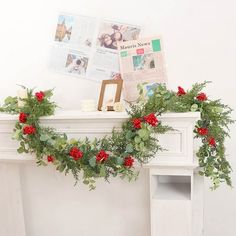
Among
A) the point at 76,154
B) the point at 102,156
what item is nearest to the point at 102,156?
the point at 102,156

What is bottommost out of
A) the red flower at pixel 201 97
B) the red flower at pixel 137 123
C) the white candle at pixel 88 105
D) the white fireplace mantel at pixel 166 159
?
the white fireplace mantel at pixel 166 159

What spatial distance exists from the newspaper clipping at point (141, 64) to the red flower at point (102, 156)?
1.41ft

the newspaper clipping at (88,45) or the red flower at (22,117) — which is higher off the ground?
the newspaper clipping at (88,45)

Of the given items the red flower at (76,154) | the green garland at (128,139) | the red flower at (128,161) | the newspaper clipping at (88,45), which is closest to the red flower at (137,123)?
the green garland at (128,139)

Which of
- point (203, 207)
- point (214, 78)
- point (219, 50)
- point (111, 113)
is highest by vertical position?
point (219, 50)

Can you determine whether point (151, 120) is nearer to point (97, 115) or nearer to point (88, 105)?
point (97, 115)

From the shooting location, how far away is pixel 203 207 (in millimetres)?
1835

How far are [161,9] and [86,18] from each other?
1.30 ft

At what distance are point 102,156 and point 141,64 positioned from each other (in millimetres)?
576

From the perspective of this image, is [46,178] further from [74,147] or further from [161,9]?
[161,9]

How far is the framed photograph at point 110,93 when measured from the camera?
5.38 feet

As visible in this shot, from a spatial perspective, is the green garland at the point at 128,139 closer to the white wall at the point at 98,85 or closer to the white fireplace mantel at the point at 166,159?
the white fireplace mantel at the point at 166,159

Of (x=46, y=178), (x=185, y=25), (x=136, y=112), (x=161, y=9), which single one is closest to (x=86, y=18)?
(x=161, y=9)

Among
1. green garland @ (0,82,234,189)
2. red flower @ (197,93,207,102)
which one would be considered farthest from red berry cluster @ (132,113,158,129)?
red flower @ (197,93,207,102)
